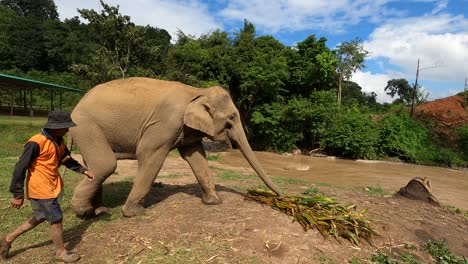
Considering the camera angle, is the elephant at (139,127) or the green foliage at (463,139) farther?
the green foliage at (463,139)

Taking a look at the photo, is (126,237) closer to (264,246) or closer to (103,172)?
(103,172)

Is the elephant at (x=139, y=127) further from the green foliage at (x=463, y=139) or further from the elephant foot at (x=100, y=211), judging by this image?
the green foliage at (x=463, y=139)

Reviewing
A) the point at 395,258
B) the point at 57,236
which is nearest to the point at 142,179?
the point at 57,236

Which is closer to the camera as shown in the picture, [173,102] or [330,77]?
[173,102]

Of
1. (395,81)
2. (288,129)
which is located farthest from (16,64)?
(395,81)

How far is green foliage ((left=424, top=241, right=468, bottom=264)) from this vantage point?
15.1 ft

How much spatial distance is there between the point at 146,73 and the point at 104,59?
2729 millimetres

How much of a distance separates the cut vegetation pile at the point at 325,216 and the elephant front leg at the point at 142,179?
1.69 m

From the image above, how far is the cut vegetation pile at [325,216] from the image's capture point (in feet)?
15.9

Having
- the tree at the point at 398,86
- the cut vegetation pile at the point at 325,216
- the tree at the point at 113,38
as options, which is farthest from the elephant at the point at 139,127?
the tree at the point at 398,86

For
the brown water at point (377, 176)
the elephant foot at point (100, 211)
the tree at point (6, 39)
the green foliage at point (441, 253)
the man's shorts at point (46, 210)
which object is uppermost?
the tree at point (6, 39)

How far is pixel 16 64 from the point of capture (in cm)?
4897

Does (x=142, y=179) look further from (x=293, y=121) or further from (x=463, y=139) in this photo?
(x=463, y=139)

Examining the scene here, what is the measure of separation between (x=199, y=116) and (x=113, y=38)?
1880 cm
